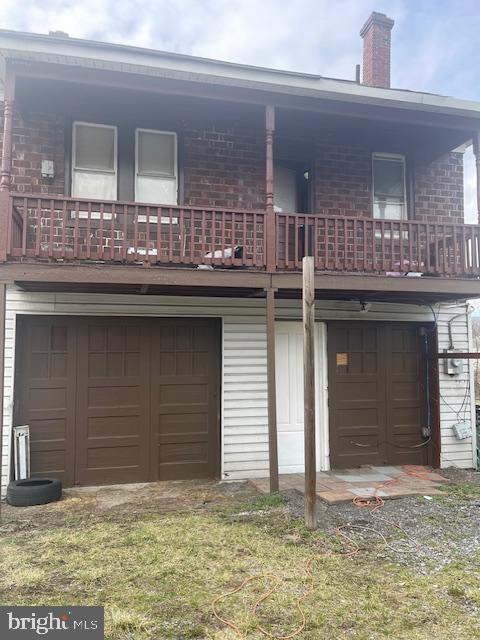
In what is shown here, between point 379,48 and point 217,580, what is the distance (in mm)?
9480

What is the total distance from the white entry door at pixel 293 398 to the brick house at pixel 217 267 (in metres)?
0.03

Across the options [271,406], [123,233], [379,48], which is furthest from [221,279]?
[379,48]

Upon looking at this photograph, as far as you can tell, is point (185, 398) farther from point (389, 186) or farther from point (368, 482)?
point (389, 186)

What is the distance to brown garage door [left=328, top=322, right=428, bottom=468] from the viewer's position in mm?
7461

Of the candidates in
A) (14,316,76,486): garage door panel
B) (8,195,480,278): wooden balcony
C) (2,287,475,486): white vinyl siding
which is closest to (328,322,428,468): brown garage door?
(2,287,475,486): white vinyl siding

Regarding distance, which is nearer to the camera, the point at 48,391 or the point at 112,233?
the point at 112,233

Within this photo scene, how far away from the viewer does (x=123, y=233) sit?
18.0 ft

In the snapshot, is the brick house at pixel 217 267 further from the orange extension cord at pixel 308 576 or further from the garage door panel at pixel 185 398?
the orange extension cord at pixel 308 576

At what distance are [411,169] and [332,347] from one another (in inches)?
125

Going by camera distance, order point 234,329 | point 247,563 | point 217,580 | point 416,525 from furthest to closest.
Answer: point 234,329, point 416,525, point 247,563, point 217,580

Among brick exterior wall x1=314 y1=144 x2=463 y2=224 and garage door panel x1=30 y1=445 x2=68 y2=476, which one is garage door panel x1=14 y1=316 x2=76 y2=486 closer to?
garage door panel x1=30 y1=445 x2=68 y2=476

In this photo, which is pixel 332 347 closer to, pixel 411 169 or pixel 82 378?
pixel 411 169

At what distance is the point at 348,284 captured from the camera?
20.2 feet

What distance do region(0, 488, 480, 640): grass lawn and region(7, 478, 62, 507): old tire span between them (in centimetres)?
72
